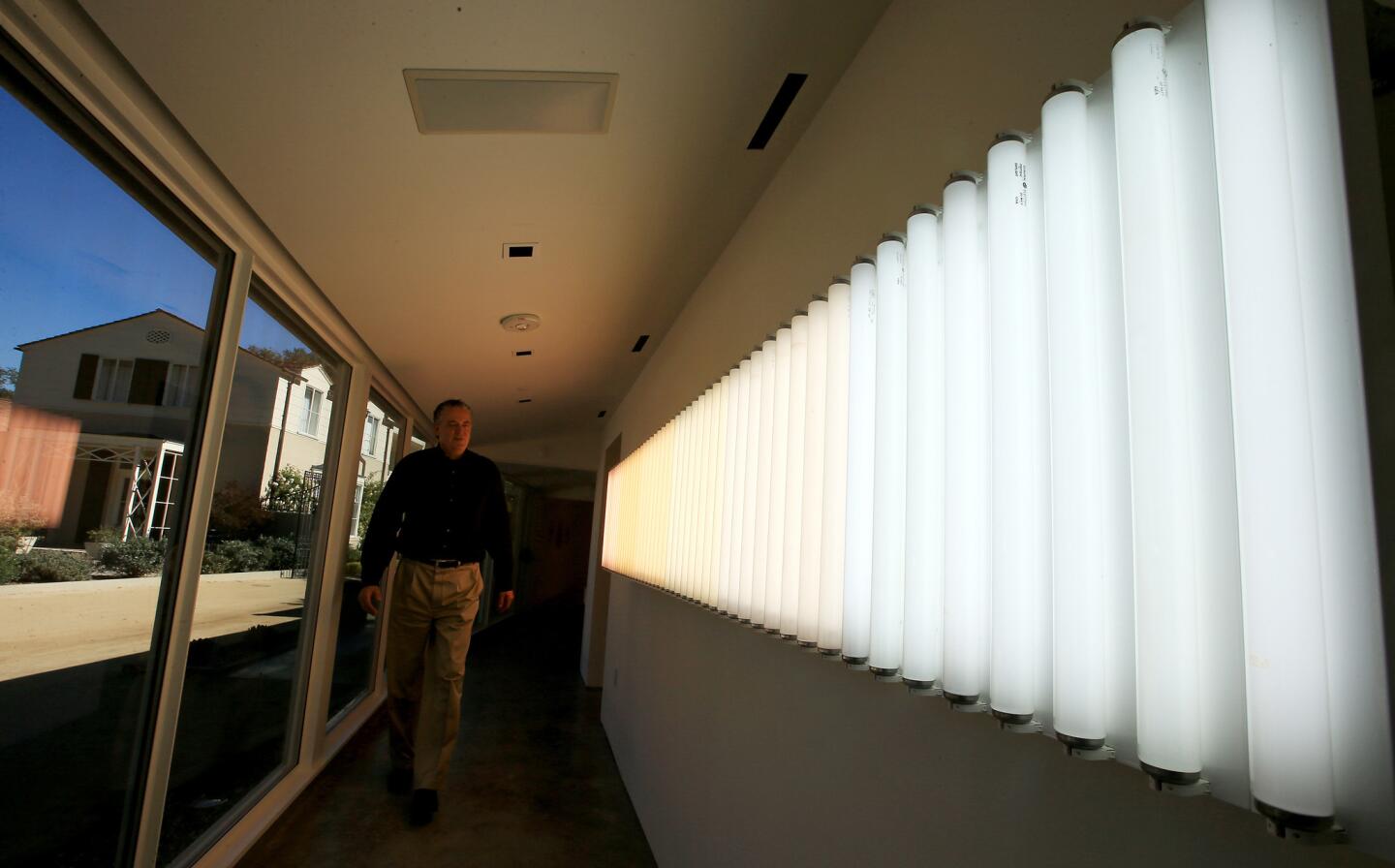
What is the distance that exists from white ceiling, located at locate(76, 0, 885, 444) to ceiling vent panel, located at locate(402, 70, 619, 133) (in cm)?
3

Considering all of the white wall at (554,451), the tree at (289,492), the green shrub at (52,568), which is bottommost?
the green shrub at (52,568)

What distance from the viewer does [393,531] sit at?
12.1 feet

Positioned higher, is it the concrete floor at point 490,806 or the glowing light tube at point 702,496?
Answer: the glowing light tube at point 702,496

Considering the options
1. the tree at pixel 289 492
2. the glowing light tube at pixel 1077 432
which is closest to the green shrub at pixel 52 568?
the tree at pixel 289 492

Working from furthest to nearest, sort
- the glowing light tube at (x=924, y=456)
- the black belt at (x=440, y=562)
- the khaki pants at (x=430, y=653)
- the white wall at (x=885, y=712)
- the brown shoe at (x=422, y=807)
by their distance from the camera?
the black belt at (x=440, y=562), the khaki pants at (x=430, y=653), the brown shoe at (x=422, y=807), the glowing light tube at (x=924, y=456), the white wall at (x=885, y=712)

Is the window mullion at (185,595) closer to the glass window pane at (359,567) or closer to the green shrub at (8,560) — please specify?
the green shrub at (8,560)

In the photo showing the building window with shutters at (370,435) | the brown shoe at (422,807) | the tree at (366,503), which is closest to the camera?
the brown shoe at (422,807)

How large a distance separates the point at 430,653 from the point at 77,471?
219 centimetres

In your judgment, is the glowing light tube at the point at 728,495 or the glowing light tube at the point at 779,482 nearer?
the glowing light tube at the point at 779,482

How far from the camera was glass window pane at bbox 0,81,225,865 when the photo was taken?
1327 millimetres

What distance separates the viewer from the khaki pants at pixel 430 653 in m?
3.26

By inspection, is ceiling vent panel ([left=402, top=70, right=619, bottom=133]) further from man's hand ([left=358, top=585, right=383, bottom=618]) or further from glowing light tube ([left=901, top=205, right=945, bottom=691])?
man's hand ([left=358, top=585, right=383, bottom=618])

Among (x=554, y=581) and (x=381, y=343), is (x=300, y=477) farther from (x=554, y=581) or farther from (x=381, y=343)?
(x=554, y=581)

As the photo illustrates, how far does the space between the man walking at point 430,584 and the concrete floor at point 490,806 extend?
0.20m
